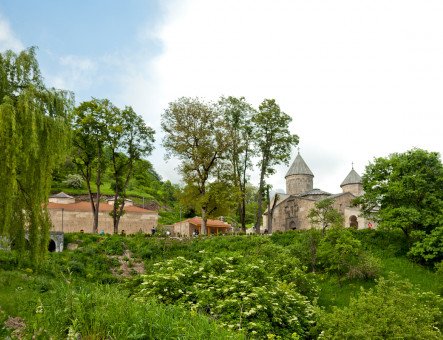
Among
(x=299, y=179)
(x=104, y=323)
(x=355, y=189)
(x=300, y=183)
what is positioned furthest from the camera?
(x=299, y=179)

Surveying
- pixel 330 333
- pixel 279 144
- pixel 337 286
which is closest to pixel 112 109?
pixel 279 144

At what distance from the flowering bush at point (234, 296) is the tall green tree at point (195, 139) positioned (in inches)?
800

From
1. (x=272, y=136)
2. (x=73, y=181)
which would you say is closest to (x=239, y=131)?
(x=272, y=136)

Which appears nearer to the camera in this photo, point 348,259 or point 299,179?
point 348,259

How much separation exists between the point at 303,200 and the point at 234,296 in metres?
38.7

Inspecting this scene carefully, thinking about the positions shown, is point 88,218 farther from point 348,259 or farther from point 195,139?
point 348,259

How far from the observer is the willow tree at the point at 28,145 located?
40.3 ft

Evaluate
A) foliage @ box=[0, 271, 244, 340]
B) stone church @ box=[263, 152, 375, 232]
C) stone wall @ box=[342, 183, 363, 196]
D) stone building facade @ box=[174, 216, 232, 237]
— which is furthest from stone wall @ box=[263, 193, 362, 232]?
foliage @ box=[0, 271, 244, 340]

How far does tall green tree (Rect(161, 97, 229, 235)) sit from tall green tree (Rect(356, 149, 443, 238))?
1257 centimetres

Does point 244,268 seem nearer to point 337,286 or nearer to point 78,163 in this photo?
point 337,286

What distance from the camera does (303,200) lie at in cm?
4922

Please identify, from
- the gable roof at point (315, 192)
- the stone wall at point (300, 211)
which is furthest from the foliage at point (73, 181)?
the gable roof at point (315, 192)

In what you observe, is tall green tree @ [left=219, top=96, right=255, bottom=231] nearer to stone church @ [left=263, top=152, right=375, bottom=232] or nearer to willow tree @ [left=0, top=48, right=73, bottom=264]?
stone church @ [left=263, top=152, right=375, bottom=232]

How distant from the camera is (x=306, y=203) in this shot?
48500mm
